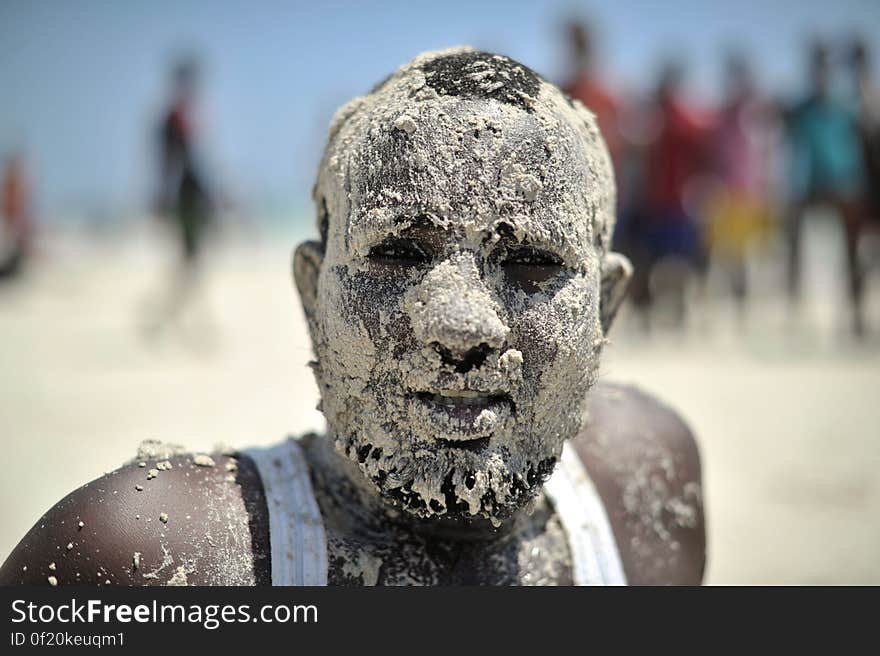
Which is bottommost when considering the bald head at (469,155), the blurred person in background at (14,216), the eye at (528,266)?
the eye at (528,266)

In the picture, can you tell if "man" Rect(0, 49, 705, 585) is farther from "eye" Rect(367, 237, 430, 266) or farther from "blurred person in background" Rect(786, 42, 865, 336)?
"blurred person in background" Rect(786, 42, 865, 336)

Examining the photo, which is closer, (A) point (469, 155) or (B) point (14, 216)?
(A) point (469, 155)

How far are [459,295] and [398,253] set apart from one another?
0.70ft

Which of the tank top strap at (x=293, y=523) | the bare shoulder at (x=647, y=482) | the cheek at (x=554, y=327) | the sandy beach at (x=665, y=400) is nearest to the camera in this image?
the cheek at (x=554, y=327)

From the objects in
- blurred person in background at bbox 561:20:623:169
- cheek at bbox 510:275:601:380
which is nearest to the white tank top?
cheek at bbox 510:275:601:380

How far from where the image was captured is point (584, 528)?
8.44 feet

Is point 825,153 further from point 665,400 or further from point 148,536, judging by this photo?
point 148,536

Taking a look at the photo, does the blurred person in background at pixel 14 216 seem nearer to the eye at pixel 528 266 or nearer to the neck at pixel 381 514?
the neck at pixel 381 514

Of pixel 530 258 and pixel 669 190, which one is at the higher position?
pixel 669 190

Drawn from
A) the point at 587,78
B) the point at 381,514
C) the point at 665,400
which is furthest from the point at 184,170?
the point at 381,514

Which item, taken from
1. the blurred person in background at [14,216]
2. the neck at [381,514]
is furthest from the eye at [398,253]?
the blurred person in background at [14,216]

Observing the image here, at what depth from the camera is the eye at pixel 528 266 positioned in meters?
2.14

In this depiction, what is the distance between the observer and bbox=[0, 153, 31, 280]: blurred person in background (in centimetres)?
1431

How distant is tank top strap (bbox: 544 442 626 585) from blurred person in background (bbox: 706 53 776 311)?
756 cm
